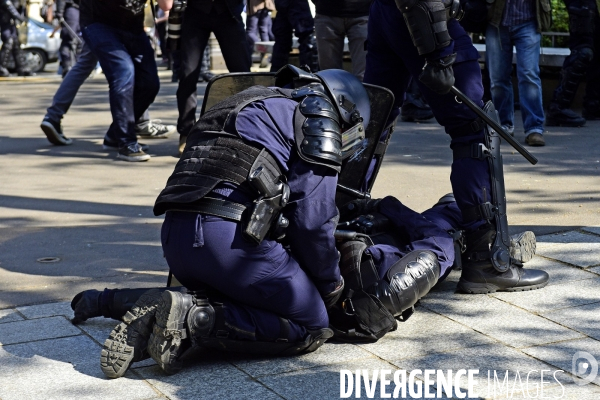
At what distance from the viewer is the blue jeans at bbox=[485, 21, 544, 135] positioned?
25.6 feet

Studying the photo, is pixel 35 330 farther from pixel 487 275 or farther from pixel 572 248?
pixel 572 248

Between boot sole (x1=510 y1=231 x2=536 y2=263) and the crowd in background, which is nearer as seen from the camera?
boot sole (x1=510 y1=231 x2=536 y2=263)

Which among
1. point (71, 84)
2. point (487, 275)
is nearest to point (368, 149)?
point (487, 275)

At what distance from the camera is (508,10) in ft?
25.7

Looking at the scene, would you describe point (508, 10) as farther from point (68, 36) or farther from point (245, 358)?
point (68, 36)

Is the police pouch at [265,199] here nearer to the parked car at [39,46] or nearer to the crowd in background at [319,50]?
the crowd in background at [319,50]

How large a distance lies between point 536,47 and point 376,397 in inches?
209

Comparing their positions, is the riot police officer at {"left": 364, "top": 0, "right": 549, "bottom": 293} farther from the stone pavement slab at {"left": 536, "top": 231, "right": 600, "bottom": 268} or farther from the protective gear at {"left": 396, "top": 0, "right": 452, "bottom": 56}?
the stone pavement slab at {"left": 536, "top": 231, "right": 600, "bottom": 268}

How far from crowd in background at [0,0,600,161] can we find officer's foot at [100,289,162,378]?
13.9ft

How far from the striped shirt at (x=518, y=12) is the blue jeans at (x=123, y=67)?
118 inches

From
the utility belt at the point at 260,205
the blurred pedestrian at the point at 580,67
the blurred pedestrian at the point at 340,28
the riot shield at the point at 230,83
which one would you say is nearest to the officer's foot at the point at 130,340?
the utility belt at the point at 260,205

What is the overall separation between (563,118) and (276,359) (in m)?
5.87

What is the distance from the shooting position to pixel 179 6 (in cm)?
724

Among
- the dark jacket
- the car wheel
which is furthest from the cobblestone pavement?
the car wheel
